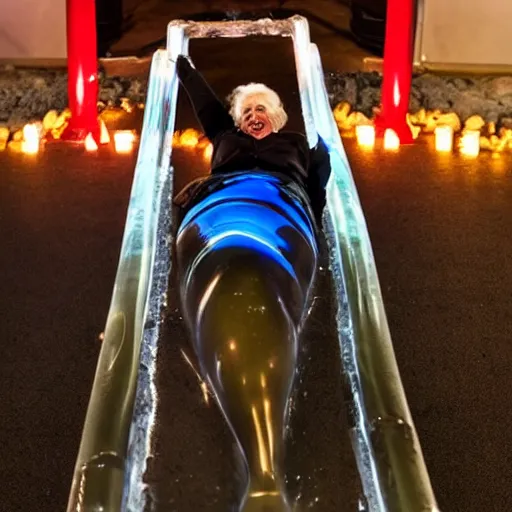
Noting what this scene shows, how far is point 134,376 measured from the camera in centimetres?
143

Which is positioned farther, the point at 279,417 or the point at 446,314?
the point at 446,314

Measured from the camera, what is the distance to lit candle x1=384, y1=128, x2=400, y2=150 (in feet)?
8.70

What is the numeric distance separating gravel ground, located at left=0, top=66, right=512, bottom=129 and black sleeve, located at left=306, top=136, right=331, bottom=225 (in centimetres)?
102

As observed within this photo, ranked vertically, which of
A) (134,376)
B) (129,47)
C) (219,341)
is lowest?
(129,47)

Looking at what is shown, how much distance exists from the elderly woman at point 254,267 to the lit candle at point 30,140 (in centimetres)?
90

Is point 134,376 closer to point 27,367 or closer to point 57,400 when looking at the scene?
point 57,400

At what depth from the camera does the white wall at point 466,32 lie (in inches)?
129

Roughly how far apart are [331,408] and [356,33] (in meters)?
2.61

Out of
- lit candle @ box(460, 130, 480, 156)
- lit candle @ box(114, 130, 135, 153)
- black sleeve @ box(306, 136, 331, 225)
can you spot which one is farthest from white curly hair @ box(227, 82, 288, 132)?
lit candle @ box(460, 130, 480, 156)

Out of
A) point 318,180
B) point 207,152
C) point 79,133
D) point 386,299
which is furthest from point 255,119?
point 79,133

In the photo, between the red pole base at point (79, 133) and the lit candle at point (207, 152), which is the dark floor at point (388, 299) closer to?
the red pole base at point (79, 133)

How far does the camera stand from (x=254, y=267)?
139 cm

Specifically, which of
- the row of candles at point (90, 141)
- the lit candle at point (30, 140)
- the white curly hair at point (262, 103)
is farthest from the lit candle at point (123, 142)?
the white curly hair at point (262, 103)

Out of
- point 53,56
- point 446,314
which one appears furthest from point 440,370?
point 53,56
